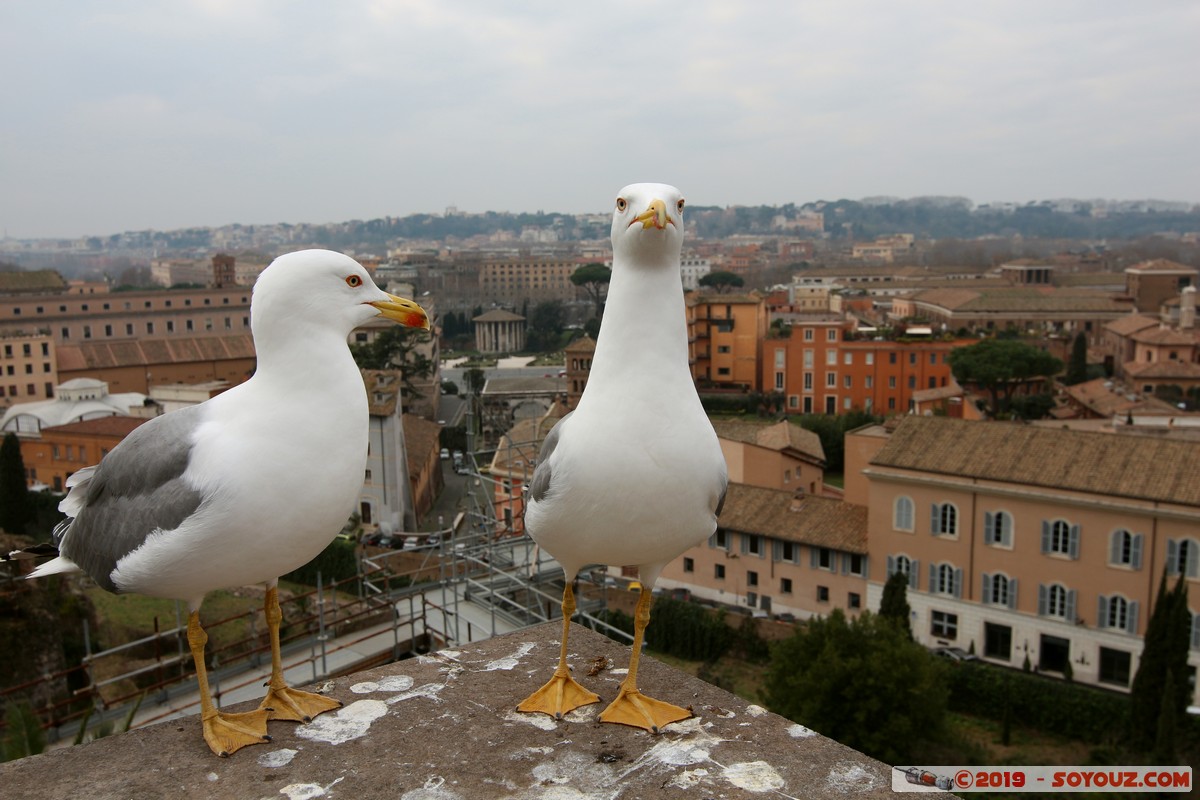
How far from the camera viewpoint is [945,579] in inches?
507

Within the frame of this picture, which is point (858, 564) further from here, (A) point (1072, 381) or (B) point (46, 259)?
(B) point (46, 259)

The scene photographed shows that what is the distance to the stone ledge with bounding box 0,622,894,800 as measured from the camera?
80.4 inches

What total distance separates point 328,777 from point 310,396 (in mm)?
827

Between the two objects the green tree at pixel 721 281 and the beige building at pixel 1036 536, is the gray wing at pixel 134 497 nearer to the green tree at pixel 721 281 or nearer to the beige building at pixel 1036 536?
the beige building at pixel 1036 536

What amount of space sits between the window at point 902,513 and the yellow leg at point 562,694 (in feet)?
37.1

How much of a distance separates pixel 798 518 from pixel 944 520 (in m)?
2.12

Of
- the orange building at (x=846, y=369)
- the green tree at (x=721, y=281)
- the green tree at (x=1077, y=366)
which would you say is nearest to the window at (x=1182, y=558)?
the orange building at (x=846, y=369)

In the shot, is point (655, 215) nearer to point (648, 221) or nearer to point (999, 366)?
point (648, 221)

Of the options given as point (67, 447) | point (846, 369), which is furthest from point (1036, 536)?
point (67, 447)

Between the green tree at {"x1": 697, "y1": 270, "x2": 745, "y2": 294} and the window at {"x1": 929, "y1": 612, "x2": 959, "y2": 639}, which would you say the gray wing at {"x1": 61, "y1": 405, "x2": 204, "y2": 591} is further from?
the green tree at {"x1": 697, "y1": 270, "x2": 745, "y2": 294}

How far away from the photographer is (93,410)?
21.0 metres

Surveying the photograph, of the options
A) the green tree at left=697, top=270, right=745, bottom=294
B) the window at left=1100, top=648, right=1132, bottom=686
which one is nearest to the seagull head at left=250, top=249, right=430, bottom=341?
the window at left=1100, top=648, right=1132, bottom=686

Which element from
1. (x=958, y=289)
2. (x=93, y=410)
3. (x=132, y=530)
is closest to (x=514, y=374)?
(x=93, y=410)

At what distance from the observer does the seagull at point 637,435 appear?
2115 mm
